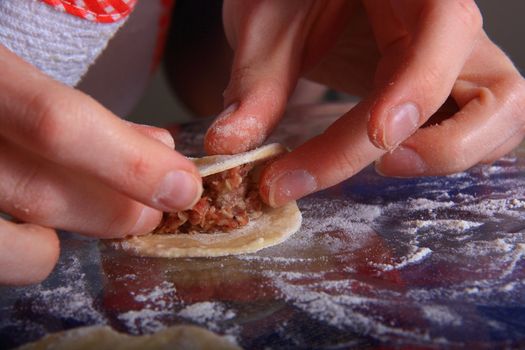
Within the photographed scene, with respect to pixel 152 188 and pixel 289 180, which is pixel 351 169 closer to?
pixel 289 180

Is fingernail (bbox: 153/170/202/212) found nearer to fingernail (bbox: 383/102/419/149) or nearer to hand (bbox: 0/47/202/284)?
hand (bbox: 0/47/202/284)

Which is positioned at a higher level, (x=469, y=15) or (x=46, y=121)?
(x=469, y=15)

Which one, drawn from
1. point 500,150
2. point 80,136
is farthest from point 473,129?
point 80,136

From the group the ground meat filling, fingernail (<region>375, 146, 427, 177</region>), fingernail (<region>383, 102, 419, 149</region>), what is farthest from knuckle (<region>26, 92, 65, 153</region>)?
fingernail (<region>375, 146, 427, 177</region>)

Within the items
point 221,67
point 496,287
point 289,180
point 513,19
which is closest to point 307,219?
point 289,180

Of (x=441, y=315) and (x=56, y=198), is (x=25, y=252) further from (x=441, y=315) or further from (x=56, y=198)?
(x=441, y=315)

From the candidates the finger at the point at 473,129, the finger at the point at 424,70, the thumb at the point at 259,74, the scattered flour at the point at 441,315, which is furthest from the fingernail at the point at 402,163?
the scattered flour at the point at 441,315
